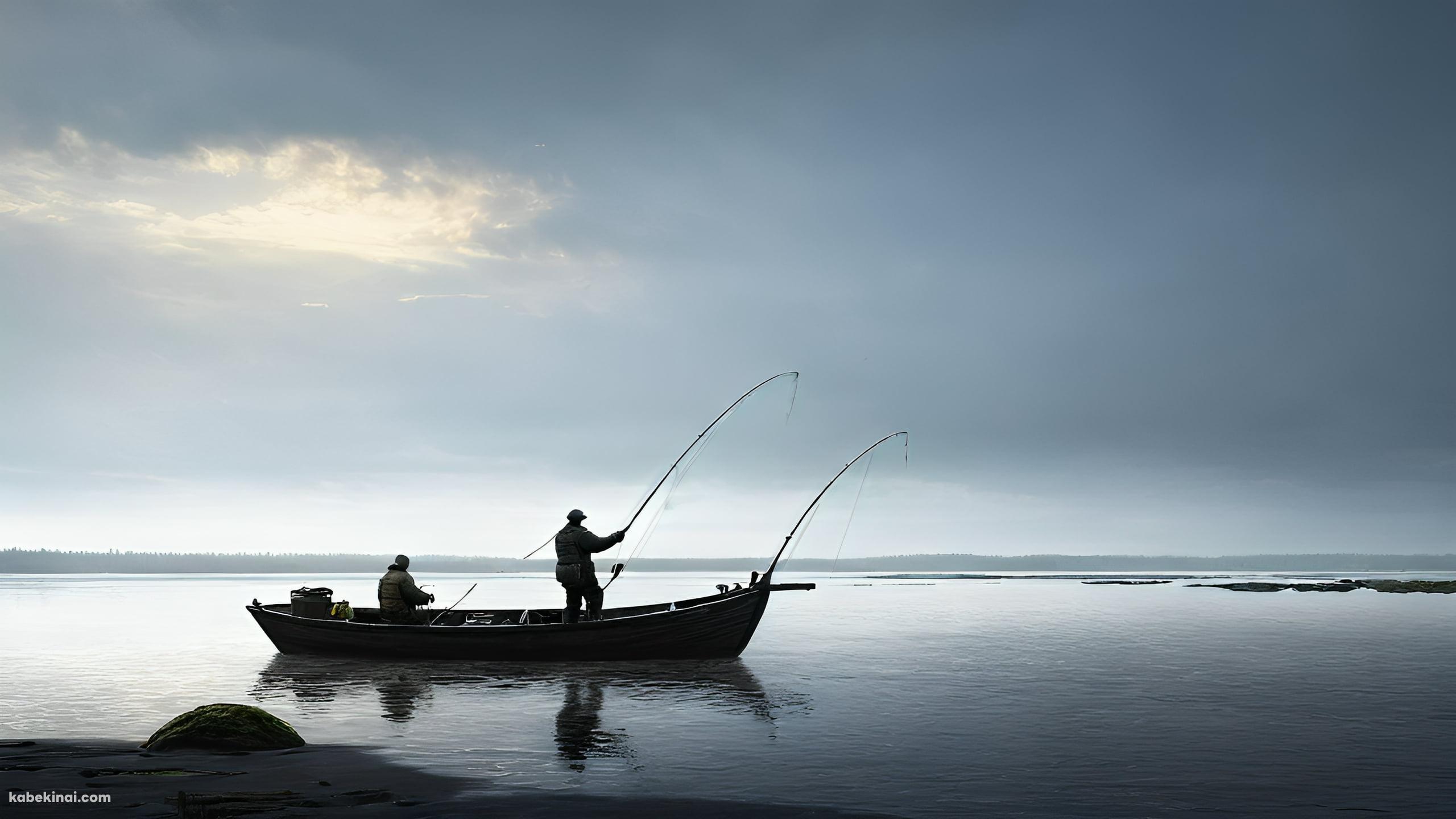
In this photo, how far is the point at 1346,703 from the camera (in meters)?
18.0

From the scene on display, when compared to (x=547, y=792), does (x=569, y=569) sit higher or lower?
higher

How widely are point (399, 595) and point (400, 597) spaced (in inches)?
3.3

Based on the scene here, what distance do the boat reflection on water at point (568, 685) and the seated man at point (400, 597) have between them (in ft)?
3.76

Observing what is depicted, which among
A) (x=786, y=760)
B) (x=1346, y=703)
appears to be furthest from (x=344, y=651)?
(x=1346, y=703)

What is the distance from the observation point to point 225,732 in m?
12.4

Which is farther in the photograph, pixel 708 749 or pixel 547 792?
pixel 708 749

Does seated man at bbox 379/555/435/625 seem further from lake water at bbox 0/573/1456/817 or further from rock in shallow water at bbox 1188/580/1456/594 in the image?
rock in shallow water at bbox 1188/580/1456/594

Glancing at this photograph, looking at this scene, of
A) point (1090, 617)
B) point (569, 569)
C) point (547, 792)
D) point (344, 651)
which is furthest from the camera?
point (1090, 617)

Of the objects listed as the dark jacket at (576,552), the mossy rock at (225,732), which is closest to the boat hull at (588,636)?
the dark jacket at (576,552)

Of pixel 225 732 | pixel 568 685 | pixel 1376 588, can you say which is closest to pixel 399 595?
pixel 568 685

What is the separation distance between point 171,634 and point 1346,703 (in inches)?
1523

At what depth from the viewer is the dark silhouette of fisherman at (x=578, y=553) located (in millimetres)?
21516

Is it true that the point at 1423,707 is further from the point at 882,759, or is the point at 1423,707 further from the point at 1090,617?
the point at 1090,617

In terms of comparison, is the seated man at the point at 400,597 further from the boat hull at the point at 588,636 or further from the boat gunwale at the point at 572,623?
the boat hull at the point at 588,636
